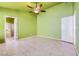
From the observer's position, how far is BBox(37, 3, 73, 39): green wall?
3191 mm

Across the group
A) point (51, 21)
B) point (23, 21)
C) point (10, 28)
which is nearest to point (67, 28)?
point (51, 21)

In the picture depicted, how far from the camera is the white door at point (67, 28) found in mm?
3453

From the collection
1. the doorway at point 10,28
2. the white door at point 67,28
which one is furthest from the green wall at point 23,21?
the white door at point 67,28

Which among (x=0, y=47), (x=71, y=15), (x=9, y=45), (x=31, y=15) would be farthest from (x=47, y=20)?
(x=0, y=47)

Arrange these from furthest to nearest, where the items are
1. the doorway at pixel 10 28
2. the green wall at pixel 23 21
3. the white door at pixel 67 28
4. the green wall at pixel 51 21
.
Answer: the white door at pixel 67 28 < the green wall at pixel 51 21 < the green wall at pixel 23 21 < the doorway at pixel 10 28

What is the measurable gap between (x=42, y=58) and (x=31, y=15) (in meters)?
1.87

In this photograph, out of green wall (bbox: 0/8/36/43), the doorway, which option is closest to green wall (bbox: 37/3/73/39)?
green wall (bbox: 0/8/36/43)

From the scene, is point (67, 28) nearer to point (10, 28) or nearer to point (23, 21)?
point (23, 21)

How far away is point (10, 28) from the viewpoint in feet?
9.29

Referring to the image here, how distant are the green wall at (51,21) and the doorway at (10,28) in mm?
709

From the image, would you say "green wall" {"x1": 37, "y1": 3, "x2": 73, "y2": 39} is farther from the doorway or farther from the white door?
the doorway

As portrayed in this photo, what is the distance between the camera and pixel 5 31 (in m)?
2.88

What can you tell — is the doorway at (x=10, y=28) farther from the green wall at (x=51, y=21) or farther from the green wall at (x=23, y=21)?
the green wall at (x=51, y=21)

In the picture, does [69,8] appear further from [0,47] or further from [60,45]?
[0,47]
